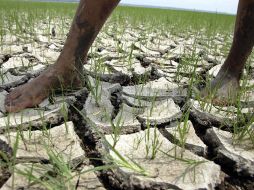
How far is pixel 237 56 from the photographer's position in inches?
68.3

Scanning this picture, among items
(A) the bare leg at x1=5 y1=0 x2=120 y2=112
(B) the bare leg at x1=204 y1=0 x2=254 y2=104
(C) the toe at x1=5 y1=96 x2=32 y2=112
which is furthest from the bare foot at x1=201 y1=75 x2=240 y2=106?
(C) the toe at x1=5 y1=96 x2=32 y2=112

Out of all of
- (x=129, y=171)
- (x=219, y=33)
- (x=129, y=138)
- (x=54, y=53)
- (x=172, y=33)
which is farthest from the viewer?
(x=219, y=33)

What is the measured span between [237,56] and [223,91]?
206mm

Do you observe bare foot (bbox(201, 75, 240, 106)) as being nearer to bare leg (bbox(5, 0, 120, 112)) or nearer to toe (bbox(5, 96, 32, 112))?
bare leg (bbox(5, 0, 120, 112))

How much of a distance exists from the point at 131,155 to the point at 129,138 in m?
0.12

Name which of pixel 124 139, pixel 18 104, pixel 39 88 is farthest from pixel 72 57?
pixel 124 139

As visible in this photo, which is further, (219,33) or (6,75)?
(219,33)

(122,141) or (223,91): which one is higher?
(223,91)

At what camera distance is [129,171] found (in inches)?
40.2

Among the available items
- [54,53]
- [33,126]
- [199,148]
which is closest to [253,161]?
[199,148]

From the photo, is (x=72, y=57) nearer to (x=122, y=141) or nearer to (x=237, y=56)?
(x=122, y=141)

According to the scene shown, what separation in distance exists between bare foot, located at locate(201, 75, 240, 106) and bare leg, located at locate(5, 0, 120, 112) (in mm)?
591

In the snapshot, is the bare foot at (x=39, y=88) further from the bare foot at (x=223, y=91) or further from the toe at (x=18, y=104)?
the bare foot at (x=223, y=91)

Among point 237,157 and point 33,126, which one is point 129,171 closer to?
point 237,157
